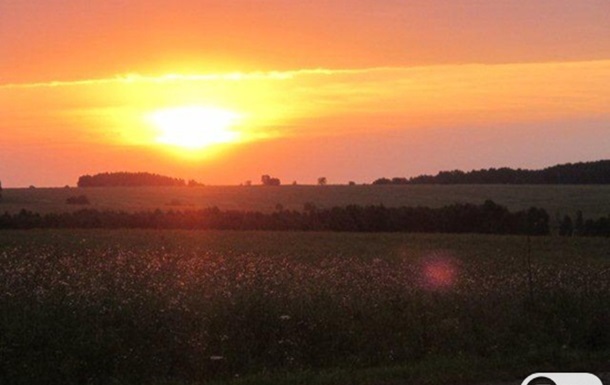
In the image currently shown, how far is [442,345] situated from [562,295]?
356 centimetres

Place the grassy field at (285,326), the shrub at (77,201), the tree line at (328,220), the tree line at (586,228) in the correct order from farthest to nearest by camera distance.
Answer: the shrub at (77,201)
the tree line at (328,220)
the tree line at (586,228)
the grassy field at (285,326)

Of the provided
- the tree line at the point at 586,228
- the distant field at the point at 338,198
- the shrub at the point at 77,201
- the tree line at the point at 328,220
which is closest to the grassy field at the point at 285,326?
the tree line at the point at 328,220

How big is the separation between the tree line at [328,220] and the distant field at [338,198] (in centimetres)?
1520

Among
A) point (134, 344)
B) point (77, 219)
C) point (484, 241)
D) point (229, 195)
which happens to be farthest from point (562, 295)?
point (229, 195)

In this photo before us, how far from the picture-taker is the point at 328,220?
57.3m

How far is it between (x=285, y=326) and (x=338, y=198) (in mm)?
82747

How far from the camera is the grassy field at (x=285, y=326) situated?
13.0 meters

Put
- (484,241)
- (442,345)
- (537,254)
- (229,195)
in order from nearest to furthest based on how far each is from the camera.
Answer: (442,345) < (537,254) < (484,241) < (229,195)

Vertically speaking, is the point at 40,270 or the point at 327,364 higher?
the point at 40,270

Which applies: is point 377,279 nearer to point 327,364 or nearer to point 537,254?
point 327,364

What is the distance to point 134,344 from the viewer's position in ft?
44.5

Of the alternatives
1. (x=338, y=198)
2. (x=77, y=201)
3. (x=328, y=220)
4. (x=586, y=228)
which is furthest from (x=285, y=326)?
(x=338, y=198)

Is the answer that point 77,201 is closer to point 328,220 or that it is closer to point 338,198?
point 338,198

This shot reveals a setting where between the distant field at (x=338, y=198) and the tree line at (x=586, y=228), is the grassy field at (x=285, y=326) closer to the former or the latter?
the tree line at (x=586, y=228)
